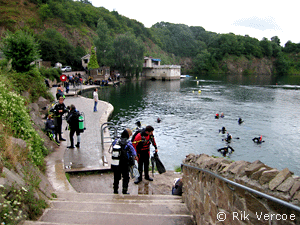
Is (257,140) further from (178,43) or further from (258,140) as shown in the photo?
(178,43)

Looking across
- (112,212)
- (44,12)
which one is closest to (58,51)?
(44,12)

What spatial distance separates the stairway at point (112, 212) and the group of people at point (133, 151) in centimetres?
64

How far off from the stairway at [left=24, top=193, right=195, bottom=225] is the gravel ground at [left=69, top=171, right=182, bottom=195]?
1424mm

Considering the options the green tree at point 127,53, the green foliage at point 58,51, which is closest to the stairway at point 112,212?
the green foliage at point 58,51

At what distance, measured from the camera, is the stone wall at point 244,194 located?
229 centimetres

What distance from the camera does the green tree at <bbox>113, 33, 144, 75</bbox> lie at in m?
63.9

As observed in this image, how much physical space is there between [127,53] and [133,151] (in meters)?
61.5

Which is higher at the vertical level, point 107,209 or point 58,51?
point 58,51

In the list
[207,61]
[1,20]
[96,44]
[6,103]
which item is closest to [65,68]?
[96,44]

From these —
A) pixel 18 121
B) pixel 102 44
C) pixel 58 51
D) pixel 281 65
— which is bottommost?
pixel 18 121

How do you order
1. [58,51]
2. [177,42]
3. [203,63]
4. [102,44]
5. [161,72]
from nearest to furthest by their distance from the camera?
[58,51], [102,44], [161,72], [203,63], [177,42]

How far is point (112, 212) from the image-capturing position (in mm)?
4500

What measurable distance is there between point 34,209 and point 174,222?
2.40m

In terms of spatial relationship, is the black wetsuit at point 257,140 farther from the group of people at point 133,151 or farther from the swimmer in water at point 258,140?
the group of people at point 133,151
